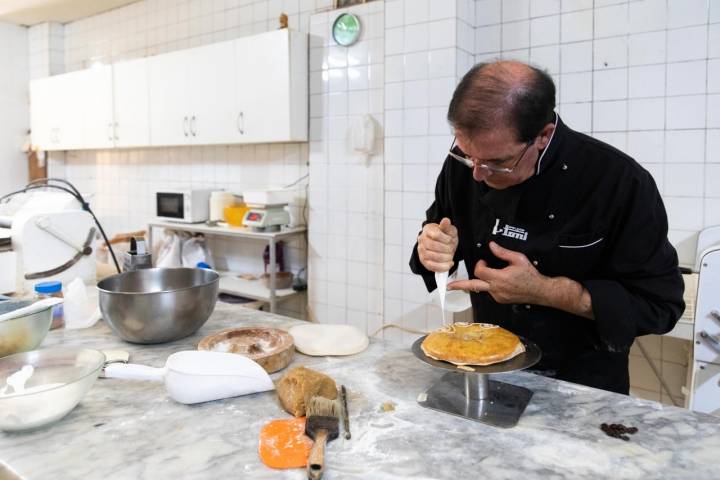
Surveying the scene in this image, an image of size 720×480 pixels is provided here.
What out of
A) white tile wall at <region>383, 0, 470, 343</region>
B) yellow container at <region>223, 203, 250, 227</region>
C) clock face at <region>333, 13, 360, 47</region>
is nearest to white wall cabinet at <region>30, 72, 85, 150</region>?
yellow container at <region>223, 203, 250, 227</region>

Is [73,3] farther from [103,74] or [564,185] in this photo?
[564,185]

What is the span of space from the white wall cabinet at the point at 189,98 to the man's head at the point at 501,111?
87.2 inches

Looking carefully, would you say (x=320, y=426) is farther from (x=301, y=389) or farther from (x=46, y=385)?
(x=46, y=385)

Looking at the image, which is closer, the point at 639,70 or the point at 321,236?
the point at 639,70

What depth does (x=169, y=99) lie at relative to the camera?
157 inches

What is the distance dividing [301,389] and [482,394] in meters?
0.41

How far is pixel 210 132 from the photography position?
12.3ft

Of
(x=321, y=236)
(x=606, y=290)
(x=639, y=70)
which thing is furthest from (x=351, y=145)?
(x=606, y=290)

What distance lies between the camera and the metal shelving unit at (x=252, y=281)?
345 centimetres

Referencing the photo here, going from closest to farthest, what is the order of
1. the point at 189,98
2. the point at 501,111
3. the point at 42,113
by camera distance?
the point at 501,111 < the point at 189,98 < the point at 42,113

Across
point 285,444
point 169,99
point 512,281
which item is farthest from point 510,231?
point 169,99

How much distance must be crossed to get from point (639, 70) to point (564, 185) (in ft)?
4.81

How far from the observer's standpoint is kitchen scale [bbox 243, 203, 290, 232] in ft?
11.4

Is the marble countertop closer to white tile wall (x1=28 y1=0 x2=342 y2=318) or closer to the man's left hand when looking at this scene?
the man's left hand
